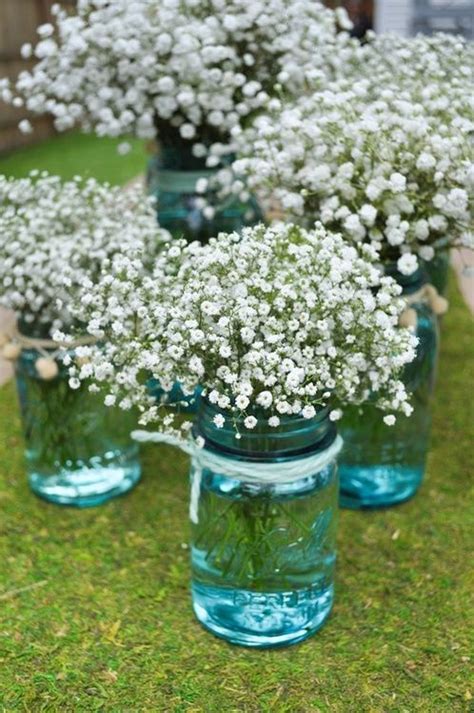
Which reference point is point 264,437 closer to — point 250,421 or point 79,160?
point 250,421

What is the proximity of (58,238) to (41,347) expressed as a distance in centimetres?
30

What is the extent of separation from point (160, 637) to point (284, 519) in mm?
419

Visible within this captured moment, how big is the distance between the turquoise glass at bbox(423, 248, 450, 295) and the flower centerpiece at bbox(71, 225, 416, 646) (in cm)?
107

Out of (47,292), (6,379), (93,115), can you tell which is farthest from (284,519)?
(6,379)

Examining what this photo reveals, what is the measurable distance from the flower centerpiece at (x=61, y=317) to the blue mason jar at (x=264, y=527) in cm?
58

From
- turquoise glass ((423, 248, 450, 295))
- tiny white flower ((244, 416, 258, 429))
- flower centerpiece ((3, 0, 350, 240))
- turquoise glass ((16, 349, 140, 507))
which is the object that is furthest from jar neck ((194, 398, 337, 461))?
turquoise glass ((423, 248, 450, 295))

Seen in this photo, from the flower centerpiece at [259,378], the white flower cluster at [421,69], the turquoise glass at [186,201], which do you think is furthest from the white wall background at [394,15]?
the flower centerpiece at [259,378]

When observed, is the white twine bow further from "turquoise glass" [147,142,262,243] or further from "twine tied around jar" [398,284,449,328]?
"turquoise glass" [147,142,262,243]

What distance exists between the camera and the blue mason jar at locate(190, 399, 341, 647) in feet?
6.16

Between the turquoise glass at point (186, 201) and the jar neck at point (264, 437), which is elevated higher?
the turquoise glass at point (186, 201)

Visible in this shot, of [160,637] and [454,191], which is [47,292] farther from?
[454,191]

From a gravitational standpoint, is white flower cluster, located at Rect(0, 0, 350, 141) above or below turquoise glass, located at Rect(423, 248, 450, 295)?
above

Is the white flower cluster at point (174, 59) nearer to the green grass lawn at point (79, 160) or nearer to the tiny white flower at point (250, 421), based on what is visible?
the tiny white flower at point (250, 421)

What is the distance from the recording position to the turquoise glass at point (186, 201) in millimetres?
2955
